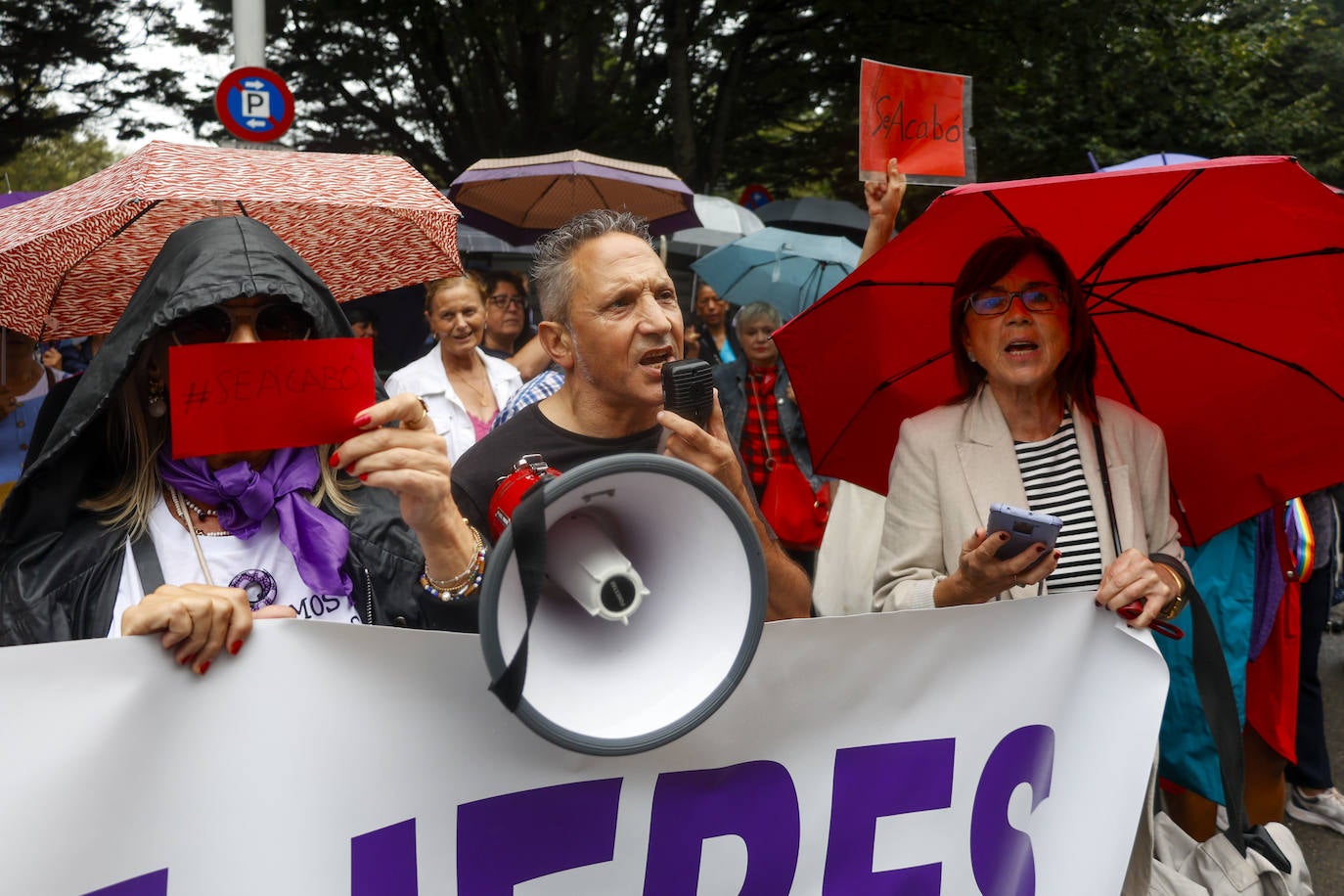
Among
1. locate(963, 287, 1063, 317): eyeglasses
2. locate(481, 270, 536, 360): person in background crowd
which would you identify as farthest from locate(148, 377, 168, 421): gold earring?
locate(481, 270, 536, 360): person in background crowd

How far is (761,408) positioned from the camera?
5.29 m

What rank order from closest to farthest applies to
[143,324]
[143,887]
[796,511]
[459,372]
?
[143,887] → [143,324] → [796,511] → [459,372]

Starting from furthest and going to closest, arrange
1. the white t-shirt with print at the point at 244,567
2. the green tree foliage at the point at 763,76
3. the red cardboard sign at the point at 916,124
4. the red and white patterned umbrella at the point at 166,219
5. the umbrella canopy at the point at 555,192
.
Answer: the green tree foliage at the point at 763,76, the umbrella canopy at the point at 555,192, the red cardboard sign at the point at 916,124, the red and white patterned umbrella at the point at 166,219, the white t-shirt with print at the point at 244,567

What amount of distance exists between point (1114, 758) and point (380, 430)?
1372 millimetres

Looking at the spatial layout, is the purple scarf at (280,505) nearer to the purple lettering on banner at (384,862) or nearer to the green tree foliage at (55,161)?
the purple lettering on banner at (384,862)

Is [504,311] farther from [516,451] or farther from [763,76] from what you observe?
[763,76]

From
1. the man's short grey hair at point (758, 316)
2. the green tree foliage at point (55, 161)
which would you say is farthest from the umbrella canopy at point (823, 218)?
the green tree foliage at point (55, 161)

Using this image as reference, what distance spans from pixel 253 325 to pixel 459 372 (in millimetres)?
3408

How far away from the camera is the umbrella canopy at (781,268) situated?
6.62 m

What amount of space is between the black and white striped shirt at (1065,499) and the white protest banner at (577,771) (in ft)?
0.95

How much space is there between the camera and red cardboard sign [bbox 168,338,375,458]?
146 cm

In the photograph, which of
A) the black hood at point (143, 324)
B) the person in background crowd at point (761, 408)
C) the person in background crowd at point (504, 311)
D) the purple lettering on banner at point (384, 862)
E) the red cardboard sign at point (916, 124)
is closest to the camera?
the purple lettering on banner at point (384, 862)

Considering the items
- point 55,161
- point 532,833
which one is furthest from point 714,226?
point 55,161

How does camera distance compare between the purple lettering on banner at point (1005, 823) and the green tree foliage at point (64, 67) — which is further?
the green tree foliage at point (64, 67)
